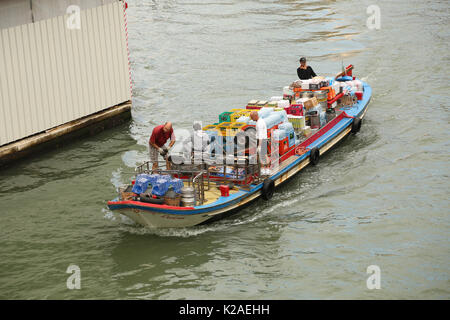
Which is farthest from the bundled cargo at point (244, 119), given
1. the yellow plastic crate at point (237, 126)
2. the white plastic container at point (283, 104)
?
the white plastic container at point (283, 104)

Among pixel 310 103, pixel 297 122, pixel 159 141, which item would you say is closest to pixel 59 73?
pixel 159 141

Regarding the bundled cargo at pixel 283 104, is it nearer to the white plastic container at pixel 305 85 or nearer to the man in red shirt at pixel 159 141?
the white plastic container at pixel 305 85

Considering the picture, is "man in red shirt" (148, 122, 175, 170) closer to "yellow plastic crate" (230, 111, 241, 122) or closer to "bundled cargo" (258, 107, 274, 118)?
"yellow plastic crate" (230, 111, 241, 122)

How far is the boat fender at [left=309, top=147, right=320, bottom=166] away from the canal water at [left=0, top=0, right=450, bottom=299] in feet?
1.07

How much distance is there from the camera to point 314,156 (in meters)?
16.9

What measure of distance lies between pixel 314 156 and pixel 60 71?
7.65m

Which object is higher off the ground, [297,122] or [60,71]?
[60,71]

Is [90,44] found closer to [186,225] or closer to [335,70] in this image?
[186,225]

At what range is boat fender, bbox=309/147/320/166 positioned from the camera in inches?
661

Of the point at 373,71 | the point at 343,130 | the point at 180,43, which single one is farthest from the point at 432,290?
the point at 180,43

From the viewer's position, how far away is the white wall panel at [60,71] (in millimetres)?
17453

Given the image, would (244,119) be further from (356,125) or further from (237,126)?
(356,125)

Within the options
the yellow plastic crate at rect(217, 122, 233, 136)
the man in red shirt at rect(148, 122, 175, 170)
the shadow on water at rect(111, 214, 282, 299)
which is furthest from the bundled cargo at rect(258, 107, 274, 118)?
the shadow on water at rect(111, 214, 282, 299)

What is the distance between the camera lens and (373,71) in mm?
25844
